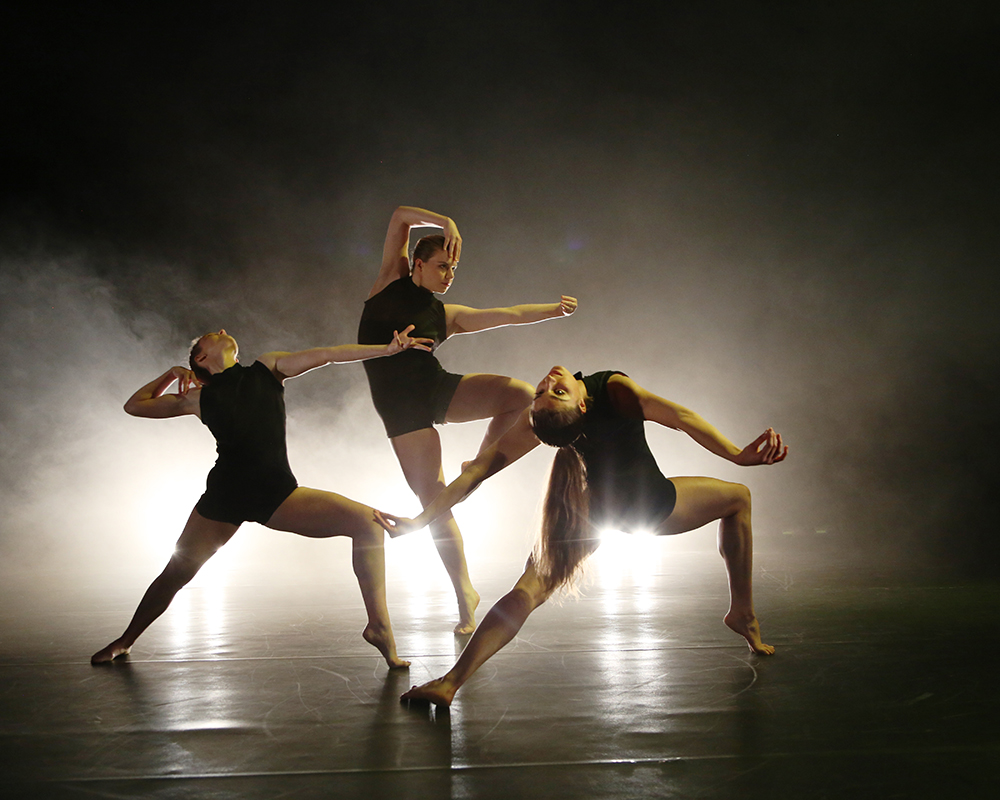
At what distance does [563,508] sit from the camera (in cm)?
173

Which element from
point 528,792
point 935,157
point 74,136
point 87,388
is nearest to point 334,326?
point 87,388

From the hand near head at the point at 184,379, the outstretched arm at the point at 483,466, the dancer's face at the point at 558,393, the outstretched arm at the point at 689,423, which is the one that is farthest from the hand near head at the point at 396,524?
the hand near head at the point at 184,379

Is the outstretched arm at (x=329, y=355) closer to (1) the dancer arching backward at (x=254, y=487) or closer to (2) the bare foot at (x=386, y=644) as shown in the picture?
(1) the dancer arching backward at (x=254, y=487)

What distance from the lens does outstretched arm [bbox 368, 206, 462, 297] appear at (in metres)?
2.39

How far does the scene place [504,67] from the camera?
17.8 ft

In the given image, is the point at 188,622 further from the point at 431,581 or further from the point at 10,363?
the point at 10,363

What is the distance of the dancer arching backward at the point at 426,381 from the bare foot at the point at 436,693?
0.87 metres

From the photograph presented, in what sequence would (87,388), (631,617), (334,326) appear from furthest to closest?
1. (334,326)
2. (87,388)
3. (631,617)

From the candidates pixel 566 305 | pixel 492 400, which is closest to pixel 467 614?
pixel 492 400

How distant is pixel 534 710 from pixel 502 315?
1.40 metres

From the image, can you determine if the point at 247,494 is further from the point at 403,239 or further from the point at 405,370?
the point at 403,239

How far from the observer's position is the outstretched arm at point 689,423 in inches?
57.4

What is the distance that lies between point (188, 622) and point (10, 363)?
347cm

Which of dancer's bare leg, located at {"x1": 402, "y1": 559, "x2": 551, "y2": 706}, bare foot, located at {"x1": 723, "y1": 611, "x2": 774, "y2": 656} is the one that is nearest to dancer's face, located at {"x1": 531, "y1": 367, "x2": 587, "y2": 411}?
dancer's bare leg, located at {"x1": 402, "y1": 559, "x2": 551, "y2": 706}
